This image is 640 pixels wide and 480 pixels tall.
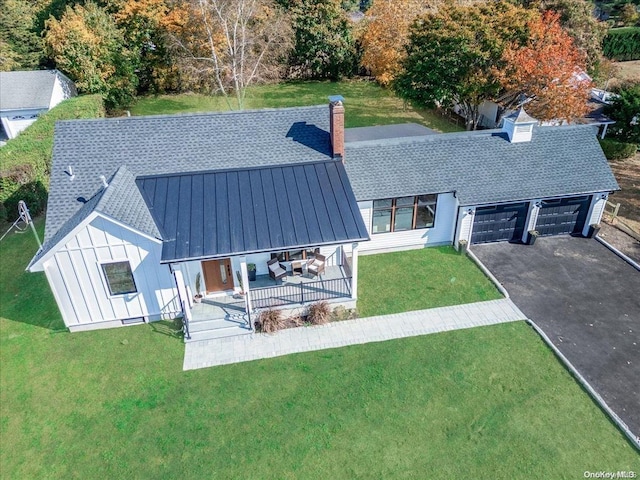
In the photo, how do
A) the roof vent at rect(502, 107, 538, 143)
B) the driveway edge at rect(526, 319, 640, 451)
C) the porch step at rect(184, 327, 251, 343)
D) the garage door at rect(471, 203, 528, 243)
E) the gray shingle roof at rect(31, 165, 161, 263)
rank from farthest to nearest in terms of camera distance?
the roof vent at rect(502, 107, 538, 143) → the garage door at rect(471, 203, 528, 243) → the porch step at rect(184, 327, 251, 343) → the gray shingle roof at rect(31, 165, 161, 263) → the driveway edge at rect(526, 319, 640, 451)

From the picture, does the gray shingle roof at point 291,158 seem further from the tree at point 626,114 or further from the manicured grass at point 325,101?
the manicured grass at point 325,101

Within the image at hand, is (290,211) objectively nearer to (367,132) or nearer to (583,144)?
(583,144)

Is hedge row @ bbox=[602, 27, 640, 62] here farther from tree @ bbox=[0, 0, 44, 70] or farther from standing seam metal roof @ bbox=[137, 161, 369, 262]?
tree @ bbox=[0, 0, 44, 70]

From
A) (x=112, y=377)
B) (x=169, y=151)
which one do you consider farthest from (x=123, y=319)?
(x=169, y=151)

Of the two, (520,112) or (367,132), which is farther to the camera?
(367,132)

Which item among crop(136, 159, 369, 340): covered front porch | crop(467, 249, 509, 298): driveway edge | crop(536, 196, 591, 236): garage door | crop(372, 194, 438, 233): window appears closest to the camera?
crop(136, 159, 369, 340): covered front porch

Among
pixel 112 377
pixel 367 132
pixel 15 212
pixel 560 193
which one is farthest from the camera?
pixel 367 132

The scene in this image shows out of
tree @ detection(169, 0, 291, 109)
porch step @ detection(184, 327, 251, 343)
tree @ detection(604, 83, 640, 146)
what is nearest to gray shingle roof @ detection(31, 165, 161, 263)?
porch step @ detection(184, 327, 251, 343)
